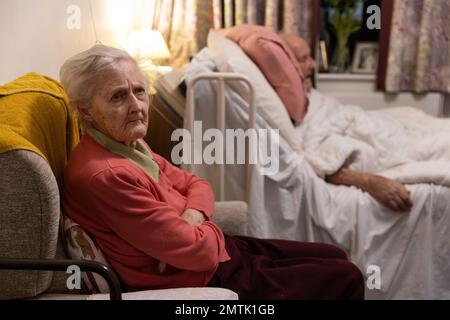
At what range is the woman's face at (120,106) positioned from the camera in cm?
111

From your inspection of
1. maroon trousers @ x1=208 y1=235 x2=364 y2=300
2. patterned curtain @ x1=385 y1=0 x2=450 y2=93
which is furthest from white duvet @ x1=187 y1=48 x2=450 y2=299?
patterned curtain @ x1=385 y1=0 x2=450 y2=93

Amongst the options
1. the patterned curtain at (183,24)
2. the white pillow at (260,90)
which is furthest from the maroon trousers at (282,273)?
the patterned curtain at (183,24)

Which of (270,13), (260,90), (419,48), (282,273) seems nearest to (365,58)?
(419,48)

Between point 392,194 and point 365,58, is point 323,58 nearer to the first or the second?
point 365,58

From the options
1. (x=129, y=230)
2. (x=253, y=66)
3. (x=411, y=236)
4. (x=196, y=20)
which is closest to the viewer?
(x=129, y=230)

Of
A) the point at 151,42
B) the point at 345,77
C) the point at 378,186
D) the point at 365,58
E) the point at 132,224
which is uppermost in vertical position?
the point at 151,42

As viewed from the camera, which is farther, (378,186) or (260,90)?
(260,90)

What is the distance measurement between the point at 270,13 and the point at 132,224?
89.1 inches

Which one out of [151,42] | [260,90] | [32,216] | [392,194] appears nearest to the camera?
[32,216]

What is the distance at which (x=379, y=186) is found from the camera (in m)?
1.83
